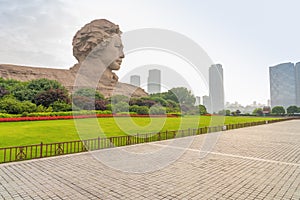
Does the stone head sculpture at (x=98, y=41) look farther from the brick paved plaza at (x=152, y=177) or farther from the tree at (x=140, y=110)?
the brick paved plaza at (x=152, y=177)

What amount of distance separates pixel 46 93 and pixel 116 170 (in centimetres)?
2425

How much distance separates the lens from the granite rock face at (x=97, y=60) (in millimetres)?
45781

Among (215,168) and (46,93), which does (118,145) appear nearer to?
(215,168)

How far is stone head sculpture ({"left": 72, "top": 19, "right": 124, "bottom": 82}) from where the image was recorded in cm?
4972

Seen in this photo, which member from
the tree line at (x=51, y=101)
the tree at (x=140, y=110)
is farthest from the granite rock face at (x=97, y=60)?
the tree at (x=140, y=110)

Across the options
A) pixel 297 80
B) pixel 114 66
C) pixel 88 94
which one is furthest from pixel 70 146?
pixel 297 80

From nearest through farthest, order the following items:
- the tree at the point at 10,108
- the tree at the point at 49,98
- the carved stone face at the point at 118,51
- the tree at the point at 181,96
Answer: the tree at the point at 10,108 → the tree at the point at 49,98 → the tree at the point at 181,96 → the carved stone face at the point at 118,51

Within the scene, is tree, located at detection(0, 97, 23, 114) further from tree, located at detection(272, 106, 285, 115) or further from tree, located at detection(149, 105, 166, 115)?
tree, located at detection(272, 106, 285, 115)

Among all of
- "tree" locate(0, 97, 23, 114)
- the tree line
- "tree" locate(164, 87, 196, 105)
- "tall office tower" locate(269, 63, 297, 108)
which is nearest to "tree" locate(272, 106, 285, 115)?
"tree" locate(164, 87, 196, 105)

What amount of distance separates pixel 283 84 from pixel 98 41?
81189 millimetres

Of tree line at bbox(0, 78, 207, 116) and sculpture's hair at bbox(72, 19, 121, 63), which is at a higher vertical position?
sculpture's hair at bbox(72, 19, 121, 63)

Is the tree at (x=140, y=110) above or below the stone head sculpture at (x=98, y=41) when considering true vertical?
below

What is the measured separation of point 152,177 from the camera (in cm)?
576

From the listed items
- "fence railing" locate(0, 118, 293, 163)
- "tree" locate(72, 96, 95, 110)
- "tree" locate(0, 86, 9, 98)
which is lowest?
"fence railing" locate(0, 118, 293, 163)
